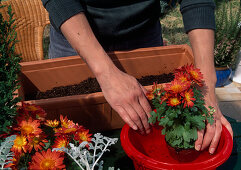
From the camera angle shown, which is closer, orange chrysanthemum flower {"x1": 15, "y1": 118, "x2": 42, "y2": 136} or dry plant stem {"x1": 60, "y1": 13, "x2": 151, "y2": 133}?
orange chrysanthemum flower {"x1": 15, "y1": 118, "x2": 42, "y2": 136}

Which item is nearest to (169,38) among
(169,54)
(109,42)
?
(169,54)

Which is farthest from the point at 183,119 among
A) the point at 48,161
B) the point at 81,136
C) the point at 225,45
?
the point at 225,45

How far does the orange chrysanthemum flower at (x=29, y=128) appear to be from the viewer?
2.44ft

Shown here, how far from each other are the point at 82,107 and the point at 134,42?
2.24 feet

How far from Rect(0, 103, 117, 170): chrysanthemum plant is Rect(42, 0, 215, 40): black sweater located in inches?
22.3

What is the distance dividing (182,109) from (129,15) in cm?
73

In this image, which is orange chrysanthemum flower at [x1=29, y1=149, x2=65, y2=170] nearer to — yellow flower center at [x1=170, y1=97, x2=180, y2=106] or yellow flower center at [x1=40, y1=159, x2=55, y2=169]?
yellow flower center at [x1=40, y1=159, x2=55, y2=169]

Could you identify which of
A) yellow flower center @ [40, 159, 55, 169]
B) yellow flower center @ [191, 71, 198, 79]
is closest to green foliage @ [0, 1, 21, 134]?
yellow flower center @ [40, 159, 55, 169]

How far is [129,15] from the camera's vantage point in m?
1.39

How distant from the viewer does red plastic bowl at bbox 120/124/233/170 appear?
83 cm

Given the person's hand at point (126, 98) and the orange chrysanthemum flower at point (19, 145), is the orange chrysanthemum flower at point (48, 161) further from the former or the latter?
the person's hand at point (126, 98)

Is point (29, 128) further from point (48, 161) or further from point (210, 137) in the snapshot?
point (210, 137)

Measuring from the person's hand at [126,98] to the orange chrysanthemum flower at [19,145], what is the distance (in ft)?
1.20

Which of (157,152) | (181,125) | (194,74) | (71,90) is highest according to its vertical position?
(194,74)
